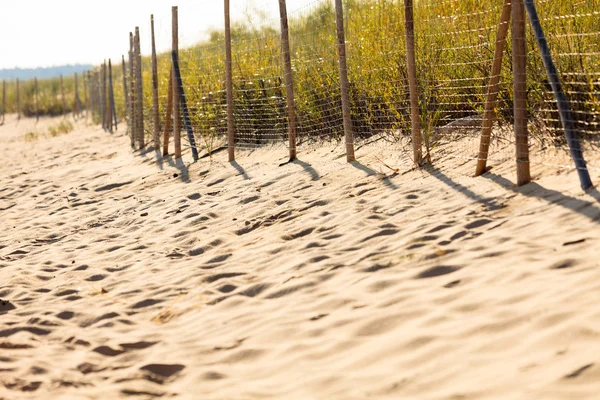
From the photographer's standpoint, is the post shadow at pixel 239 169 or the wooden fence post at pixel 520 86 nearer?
the wooden fence post at pixel 520 86

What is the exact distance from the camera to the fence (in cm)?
589

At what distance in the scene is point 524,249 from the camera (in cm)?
441

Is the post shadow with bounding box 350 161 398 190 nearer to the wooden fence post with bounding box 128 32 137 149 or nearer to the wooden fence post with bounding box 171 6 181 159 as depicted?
the wooden fence post with bounding box 171 6 181 159

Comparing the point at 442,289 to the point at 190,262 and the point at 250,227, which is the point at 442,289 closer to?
the point at 190,262

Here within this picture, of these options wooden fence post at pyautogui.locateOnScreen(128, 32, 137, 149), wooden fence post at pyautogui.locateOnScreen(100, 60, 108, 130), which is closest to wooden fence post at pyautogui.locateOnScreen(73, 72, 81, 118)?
wooden fence post at pyautogui.locateOnScreen(100, 60, 108, 130)

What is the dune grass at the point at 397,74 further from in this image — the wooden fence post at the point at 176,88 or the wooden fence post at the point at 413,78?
the wooden fence post at the point at 176,88

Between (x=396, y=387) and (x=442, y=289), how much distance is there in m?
1.06

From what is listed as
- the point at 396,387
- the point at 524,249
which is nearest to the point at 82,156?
the point at 524,249

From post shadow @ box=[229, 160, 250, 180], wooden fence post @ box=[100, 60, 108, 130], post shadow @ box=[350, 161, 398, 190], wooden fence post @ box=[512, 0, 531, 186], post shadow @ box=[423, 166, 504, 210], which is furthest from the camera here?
wooden fence post @ box=[100, 60, 108, 130]

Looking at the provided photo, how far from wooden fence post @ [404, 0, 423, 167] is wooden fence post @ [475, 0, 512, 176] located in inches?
30.9

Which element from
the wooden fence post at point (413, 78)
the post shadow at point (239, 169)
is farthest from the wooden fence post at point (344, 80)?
the post shadow at point (239, 169)

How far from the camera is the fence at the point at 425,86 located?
5.89 m

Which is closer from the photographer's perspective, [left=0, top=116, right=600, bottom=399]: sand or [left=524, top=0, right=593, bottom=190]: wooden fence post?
[left=0, top=116, right=600, bottom=399]: sand

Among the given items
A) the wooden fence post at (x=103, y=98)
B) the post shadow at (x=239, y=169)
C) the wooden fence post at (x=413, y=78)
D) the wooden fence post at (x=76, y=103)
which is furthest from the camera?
the wooden fence post at (x=76, y=103)
